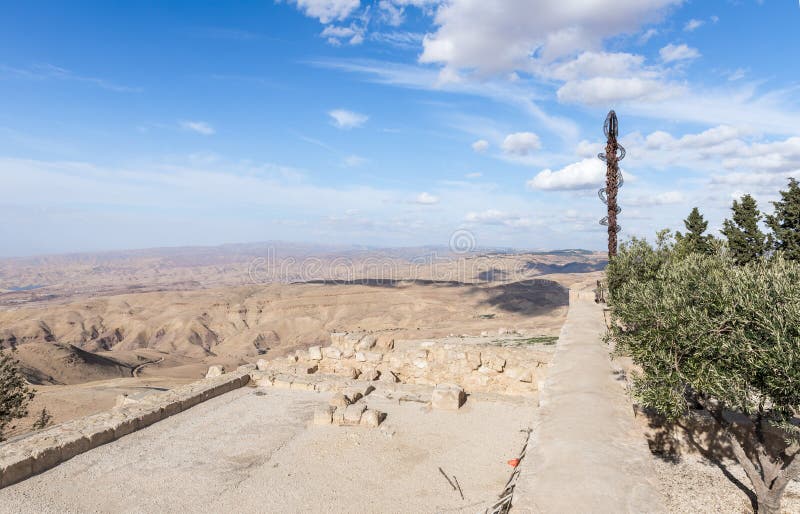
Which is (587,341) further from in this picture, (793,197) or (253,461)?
(793,197)

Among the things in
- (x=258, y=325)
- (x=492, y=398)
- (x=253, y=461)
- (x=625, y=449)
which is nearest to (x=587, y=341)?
(x=492, y=398)

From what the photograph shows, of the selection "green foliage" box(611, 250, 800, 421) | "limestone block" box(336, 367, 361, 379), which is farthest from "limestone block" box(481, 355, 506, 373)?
"green foliage" box(611, 250, 800, 421)

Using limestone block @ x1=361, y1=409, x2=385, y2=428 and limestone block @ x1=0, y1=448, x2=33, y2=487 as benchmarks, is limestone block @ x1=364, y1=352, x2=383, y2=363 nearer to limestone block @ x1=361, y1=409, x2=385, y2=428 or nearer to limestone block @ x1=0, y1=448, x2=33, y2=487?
limestone block @ x1=361, y1=409, x2=385, y2=428

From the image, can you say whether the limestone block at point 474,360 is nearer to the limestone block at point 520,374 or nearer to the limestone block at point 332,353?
the limestone block at point 520,374

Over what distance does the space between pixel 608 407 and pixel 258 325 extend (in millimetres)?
52636

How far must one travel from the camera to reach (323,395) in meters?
13.4

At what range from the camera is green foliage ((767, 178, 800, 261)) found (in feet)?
80.4

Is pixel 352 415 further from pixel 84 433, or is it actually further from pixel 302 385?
pixel 84 433

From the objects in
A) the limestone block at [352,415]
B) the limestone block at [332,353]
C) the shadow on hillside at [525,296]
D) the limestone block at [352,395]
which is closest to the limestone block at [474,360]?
the limestone block at [352,395]

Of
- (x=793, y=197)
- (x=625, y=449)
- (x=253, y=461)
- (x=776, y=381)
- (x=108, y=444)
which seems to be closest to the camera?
(x=776, y=381)

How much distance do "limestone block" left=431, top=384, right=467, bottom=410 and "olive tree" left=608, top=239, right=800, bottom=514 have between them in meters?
4.87

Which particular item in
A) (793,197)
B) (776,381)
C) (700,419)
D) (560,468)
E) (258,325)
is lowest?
(258,325)

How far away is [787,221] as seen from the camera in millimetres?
25297

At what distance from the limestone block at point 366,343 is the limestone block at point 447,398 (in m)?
6.19
